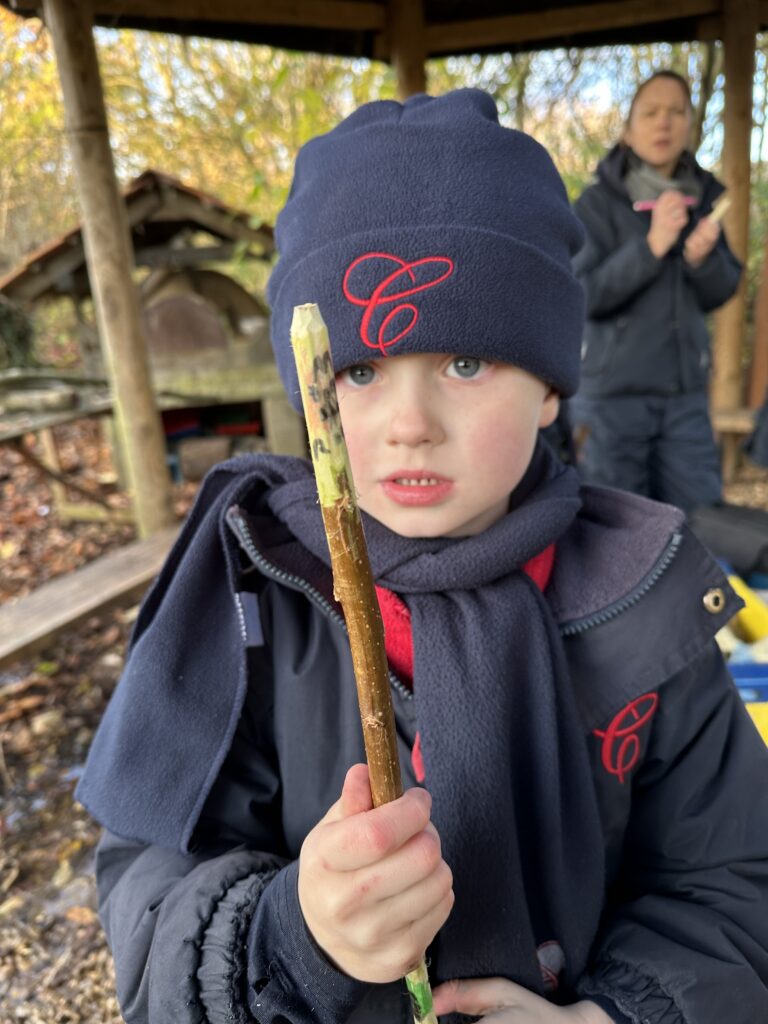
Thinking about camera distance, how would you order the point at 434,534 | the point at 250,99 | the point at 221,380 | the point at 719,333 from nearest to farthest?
the point at 434,534, the point at 719,333, the point at 221,380, the point at 250,99

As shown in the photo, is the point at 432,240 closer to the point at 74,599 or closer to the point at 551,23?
the point at 74,599

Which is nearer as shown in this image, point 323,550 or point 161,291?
point 323,550

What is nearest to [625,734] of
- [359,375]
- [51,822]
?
[359,375]

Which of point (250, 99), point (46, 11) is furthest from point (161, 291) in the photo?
point (46, 11)

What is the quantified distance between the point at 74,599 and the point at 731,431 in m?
4.57

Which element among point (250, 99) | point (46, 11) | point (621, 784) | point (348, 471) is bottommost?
point (621, 784)

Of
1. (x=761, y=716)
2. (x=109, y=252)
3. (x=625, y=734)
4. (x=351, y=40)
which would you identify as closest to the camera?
(x=625, y=734)

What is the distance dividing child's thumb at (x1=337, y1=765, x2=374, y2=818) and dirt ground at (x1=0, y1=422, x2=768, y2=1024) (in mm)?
1746

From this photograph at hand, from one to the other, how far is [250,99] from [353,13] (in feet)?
11.1

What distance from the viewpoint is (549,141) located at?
7.46 m

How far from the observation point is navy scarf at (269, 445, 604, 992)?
926 mm

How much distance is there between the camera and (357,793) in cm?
65

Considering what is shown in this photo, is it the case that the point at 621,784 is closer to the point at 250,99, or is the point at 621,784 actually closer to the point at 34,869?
the point at 34,869

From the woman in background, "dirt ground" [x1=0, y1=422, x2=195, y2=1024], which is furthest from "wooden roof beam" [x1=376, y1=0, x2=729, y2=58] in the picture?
"dirt ground" [x1=0, y1=422, x2=195, y2=1024]
